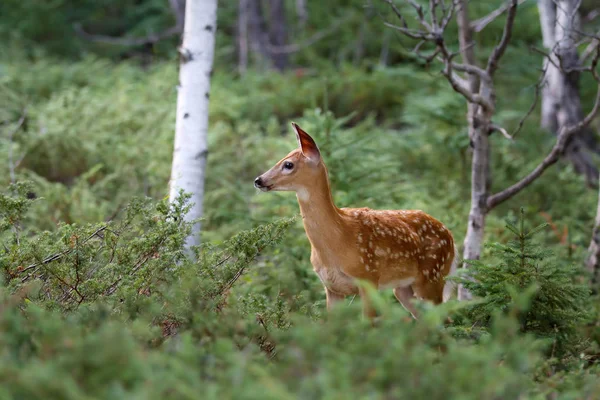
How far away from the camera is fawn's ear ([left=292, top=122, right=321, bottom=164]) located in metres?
5.02

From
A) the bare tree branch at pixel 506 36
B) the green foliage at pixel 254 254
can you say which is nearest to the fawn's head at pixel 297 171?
the green foliage at pixel 254 254

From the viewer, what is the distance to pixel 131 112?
444 inches

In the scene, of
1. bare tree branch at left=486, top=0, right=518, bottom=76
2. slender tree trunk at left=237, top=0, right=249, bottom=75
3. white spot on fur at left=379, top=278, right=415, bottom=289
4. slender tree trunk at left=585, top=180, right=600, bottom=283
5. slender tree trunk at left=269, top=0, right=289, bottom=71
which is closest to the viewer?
white spot on fur at left=379, top=278, right=415, bottom=289

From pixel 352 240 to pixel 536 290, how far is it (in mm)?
1283

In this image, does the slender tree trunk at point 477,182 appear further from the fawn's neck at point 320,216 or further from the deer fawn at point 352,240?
the fawn's neck at point 320,216

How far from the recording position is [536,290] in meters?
4.95

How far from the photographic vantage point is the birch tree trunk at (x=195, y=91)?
6.64 m

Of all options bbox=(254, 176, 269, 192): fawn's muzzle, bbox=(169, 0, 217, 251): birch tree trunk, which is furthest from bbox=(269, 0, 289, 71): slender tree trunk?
bbox=(254, 176, 269, 192): fawn's muzzle

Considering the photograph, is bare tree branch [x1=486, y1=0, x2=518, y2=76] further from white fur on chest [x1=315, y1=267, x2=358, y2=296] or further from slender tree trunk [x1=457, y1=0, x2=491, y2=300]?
white fur on chest [x1=315, y1=267, x2=358, y2=296]

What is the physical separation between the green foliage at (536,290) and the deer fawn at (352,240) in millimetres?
582

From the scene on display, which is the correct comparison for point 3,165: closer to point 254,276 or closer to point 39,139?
point 39,139

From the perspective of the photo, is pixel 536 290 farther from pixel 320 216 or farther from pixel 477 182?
pixel 477 182

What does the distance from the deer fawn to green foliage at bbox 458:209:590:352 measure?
58cm

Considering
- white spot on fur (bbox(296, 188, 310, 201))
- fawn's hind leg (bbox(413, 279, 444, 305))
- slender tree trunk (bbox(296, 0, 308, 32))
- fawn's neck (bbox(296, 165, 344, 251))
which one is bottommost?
fawn's hind leg (bbox(413, 279, 444, 305))
